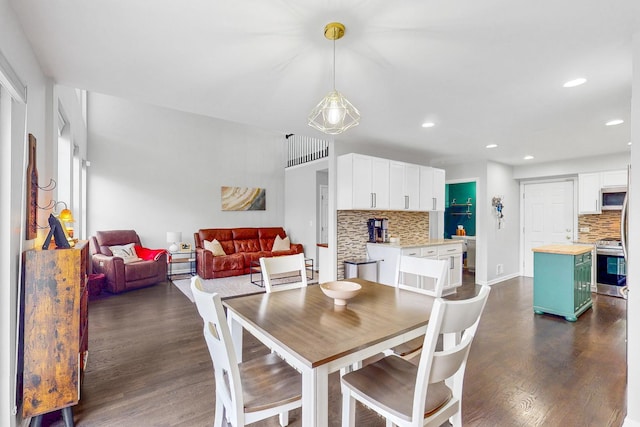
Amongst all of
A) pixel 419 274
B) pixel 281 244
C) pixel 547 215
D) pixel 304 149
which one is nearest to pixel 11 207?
pixel 419 274

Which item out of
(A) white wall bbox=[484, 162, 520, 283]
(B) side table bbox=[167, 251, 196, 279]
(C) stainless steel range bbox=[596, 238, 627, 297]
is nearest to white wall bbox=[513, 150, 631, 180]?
(A) white wall bbox=[484, 162, 520, 283]

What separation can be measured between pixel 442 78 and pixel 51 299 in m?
3.07

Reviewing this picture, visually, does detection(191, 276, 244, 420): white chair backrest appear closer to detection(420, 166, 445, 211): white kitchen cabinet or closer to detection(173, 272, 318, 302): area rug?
detection(173, 272, 318, 302): area rug

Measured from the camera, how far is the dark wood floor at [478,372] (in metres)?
1.98

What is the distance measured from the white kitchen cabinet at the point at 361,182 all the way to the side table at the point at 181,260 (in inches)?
148

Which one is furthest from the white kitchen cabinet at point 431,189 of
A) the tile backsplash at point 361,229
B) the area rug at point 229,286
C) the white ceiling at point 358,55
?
the area rug at point 229,286

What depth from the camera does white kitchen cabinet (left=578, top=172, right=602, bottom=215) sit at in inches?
210

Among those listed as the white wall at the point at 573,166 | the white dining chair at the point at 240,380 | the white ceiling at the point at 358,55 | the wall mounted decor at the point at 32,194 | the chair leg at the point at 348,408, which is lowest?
the chair leg at the point at 348,408

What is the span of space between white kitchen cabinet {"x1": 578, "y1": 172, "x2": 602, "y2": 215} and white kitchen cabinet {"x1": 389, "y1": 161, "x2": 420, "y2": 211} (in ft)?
10.0

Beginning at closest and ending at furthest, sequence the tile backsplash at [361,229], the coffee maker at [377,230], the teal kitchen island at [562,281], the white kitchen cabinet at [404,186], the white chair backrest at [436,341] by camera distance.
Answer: the white chair backrest at [436,341], the teal kitchen island at [562,281], the tile backsplash at [361,229], the white kitchen cabinet at [404,186], the coffee maker at [377,230]

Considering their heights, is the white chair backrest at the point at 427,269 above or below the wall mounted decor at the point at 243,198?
below

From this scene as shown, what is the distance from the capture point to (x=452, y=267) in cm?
516

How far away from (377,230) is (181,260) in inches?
159

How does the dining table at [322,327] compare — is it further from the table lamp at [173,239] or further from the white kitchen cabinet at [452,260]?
the table lamp at [173,239]
